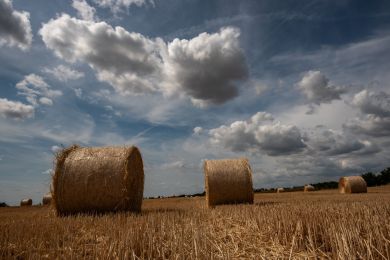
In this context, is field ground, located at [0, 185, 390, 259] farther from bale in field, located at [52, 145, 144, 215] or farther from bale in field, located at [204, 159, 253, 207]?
bale in field, located at [204, 159, 253, 207]

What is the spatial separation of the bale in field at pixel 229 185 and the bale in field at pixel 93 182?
11.6 ft

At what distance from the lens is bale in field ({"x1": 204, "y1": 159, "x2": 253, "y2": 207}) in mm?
12867

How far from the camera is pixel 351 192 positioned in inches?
874

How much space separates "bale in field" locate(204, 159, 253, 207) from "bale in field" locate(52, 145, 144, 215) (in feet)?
11.6

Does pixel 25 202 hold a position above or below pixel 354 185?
above

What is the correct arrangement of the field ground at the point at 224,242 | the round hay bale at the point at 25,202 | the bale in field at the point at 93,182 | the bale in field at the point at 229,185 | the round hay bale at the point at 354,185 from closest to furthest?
the field ground at the point at 224,242
the bale in field at the point at 93,182
the bale in field at the point at 229,185
the round hay bale at the point at 354,185
the round hay bale at the point at 25,202

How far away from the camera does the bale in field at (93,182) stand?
31.8 feet

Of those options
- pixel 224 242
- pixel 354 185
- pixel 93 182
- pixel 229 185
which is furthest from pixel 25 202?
pixel 224 242

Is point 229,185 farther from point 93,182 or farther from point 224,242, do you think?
point 224,242

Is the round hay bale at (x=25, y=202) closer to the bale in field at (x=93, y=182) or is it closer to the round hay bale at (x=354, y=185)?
the bale in field at (x=93, y=182)

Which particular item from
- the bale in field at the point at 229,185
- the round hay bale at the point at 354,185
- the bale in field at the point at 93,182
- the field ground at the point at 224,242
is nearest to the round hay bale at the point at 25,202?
the bale in field at the point at 229,185

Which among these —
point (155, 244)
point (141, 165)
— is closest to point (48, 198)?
point (141, 165)

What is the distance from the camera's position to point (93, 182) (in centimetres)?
975

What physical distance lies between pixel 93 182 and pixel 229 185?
4.94 metres
